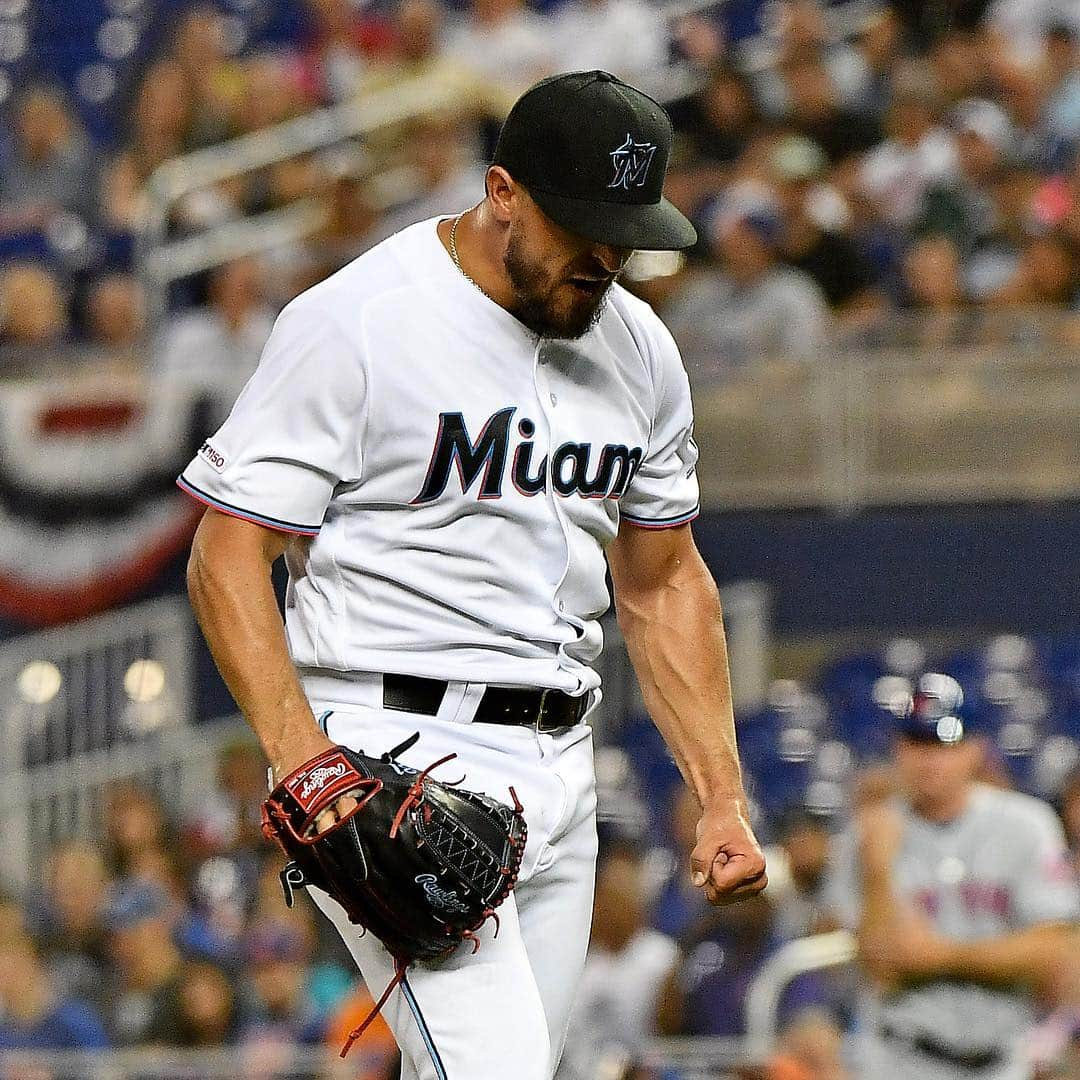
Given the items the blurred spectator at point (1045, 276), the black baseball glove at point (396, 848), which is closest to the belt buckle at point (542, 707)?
the black baseball glove at point (396, 848)

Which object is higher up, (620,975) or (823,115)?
(823,115)

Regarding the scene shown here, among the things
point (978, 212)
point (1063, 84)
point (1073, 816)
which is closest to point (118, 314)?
point (978, 212)

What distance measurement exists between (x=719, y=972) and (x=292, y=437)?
3865mm

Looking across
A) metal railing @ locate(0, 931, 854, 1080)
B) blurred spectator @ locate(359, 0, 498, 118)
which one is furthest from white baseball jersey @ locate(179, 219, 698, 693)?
blurred spectator @ locate(359, 0, 498, 118)

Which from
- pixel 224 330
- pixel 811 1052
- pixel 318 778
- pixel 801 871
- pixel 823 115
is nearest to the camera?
pixel 318 778

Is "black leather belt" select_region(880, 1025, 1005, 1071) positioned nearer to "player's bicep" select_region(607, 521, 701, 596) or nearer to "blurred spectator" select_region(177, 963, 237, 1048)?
"player's bicep" select_region(607, 521, 701, 596)

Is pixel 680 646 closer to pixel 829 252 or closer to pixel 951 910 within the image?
pixel 951 910

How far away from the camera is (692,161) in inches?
368

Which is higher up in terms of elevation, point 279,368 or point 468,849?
point 279,368

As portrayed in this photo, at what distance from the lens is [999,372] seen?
321 inches

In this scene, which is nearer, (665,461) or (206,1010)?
(665,461)

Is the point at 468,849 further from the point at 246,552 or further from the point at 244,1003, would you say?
the point at 244,1003

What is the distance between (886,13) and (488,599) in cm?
745

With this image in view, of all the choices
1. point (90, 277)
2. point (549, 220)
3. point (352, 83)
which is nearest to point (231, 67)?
point (352, 83)
